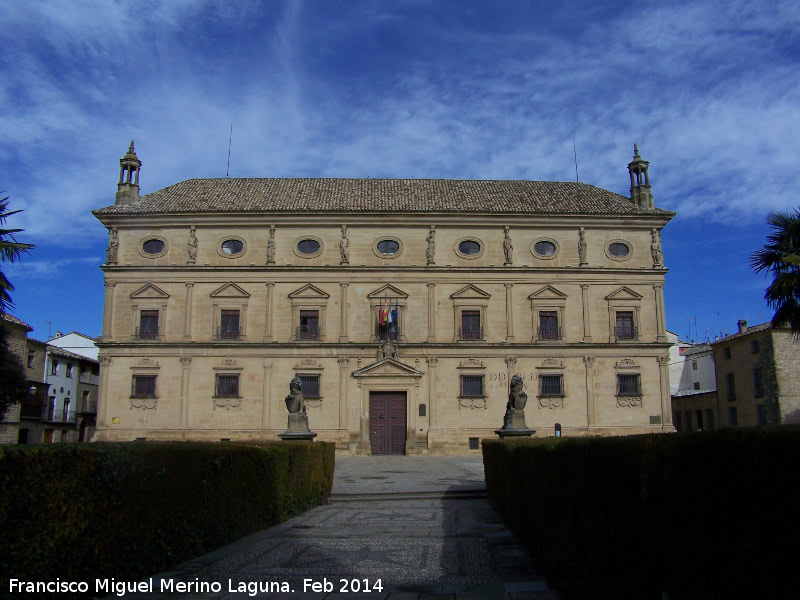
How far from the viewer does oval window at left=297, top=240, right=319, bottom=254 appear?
35.7 meters

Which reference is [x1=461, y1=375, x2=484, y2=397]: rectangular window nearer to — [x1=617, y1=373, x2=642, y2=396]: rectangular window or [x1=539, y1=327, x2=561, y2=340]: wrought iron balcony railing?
[x1=539, y1=327, x2=561, y2=340]: wrought iron balcony railing

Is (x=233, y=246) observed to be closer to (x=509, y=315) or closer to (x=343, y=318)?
(x=343, y=318)

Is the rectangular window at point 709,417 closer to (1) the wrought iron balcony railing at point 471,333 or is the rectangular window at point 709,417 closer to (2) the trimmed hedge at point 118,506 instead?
(1) the wrought iron balcony railing at point 471,333

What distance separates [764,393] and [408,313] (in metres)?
22.4

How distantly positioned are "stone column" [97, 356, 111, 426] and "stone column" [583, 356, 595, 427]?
81.0ft

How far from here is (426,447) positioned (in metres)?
33.5

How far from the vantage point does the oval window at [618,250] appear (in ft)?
118

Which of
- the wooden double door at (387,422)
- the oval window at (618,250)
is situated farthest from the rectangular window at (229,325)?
the oval window at (618,250)

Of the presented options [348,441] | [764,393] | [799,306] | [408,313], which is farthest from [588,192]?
[799,306]

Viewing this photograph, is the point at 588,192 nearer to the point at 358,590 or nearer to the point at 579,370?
the point at 579,370

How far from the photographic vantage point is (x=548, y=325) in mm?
35094

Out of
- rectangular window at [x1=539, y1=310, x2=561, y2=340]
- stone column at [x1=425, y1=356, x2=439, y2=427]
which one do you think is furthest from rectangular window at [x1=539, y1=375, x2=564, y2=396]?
stone column at [x1=425, y1=356, x2=439, y2=427]

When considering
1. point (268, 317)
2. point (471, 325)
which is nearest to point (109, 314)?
point (268, 317)

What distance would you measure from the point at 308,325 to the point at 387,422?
6549 mm
